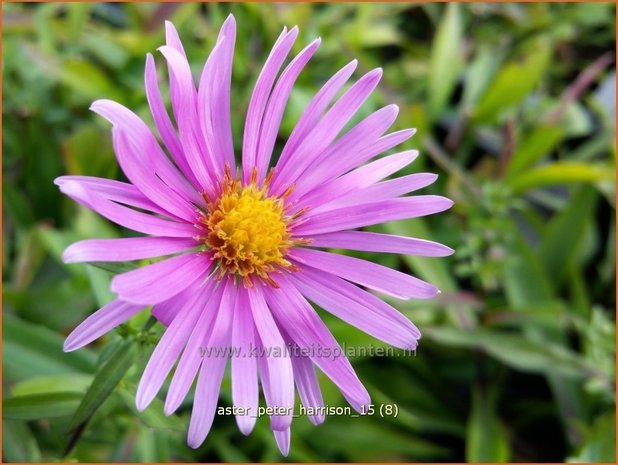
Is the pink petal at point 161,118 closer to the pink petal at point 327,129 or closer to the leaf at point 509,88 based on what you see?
the pink petal at point 327,129

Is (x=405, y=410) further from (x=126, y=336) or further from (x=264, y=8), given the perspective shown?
(x=264, y=8)

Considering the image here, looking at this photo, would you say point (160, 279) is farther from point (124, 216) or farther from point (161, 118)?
point (161, 118)

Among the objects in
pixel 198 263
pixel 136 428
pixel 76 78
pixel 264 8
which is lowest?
pixel 136 428

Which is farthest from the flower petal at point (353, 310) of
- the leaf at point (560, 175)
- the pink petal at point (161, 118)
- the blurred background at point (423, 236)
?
the leaf at point (560, 175)

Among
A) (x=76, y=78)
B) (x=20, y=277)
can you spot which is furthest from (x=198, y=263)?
(x=76, y=78)

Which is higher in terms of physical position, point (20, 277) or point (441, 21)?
point (441, 21)

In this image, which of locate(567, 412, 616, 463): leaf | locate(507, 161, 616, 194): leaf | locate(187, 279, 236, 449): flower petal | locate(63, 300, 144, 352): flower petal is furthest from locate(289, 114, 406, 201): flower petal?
locate(507, 161, 616, 194): leaf

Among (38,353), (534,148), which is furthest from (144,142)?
(534,148)
